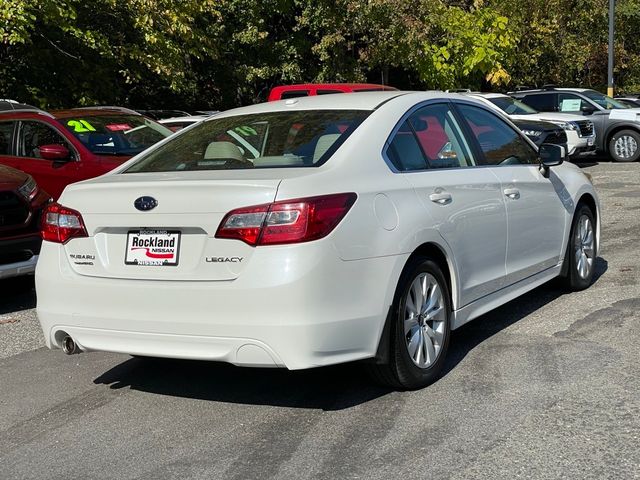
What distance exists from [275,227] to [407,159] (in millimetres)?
1148

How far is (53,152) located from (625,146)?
14035 millimetres

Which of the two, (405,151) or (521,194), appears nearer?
(405,151)

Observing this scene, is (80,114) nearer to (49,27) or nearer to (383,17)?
(49,27)

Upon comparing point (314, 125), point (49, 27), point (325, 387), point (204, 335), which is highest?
point (49, 27)

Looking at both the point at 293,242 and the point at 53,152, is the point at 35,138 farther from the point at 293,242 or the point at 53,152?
the point at 293,242

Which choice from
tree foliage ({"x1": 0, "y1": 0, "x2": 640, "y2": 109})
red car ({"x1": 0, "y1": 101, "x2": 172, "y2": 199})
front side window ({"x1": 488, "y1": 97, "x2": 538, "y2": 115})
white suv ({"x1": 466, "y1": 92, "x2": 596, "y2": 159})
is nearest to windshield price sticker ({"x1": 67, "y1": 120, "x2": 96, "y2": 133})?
red car ({"x1": 0, "y1": 101, "x2": 172, "y2": 199})

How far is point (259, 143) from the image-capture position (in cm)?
519

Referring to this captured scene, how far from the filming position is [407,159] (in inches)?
201

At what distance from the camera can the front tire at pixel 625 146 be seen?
19812mm

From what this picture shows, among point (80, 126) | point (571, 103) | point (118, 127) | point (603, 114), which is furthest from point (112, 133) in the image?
point (571, 103)

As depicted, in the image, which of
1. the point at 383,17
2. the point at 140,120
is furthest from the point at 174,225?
the point at 383,17

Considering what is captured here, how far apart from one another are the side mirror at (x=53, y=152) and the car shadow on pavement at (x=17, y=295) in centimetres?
132

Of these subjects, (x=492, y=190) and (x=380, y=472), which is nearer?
(x=380, y=472)

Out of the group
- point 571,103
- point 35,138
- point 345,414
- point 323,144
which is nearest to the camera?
point 345,414
